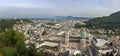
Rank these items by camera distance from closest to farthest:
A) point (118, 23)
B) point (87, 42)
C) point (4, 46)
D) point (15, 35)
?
1. point (4, 46)
2. point (15, 35)
3. point (87, 42)
4. point (118, 23)

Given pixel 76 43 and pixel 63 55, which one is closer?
pixel 63 55

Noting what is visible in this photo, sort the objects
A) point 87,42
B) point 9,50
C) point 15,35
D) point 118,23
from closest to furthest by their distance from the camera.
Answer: point 9,50 < point 15,35 < point 87,42 < point 118,23

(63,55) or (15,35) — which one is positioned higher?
(15,35)

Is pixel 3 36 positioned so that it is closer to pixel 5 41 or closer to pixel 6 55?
pixel 5 41

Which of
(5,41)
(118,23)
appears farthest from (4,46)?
(118,23)

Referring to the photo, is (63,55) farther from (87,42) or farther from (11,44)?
(87,42)

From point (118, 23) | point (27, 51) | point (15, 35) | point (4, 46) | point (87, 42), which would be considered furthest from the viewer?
point (118, 23)

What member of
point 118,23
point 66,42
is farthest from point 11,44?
point 118,23

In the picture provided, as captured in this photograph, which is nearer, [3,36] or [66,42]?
[3,36]

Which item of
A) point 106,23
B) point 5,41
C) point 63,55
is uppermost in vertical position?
point 5,41
